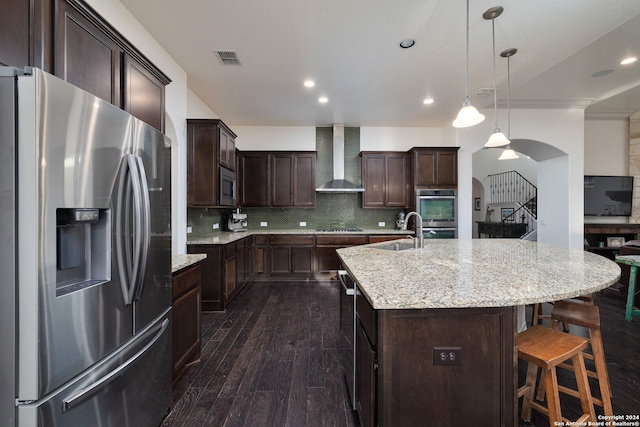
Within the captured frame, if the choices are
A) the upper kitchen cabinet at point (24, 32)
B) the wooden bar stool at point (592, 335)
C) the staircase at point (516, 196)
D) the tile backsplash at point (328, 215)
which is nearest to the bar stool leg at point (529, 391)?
the wooden bar stool at point (592, 335)

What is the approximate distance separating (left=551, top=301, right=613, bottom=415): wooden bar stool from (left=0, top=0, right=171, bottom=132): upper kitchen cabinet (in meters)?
2.99

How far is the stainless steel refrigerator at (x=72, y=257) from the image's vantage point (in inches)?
33.3

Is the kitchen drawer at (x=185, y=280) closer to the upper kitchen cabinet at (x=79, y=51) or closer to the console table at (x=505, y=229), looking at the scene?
the upper kitchen cabinet at (x=79, y=51)

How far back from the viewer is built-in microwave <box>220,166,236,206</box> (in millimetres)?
3513

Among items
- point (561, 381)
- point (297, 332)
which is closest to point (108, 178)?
point (297, 332)

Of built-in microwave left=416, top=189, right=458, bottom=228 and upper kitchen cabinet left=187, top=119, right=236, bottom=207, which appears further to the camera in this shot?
built-in microwave left=416, top=189, right=458, bottom=228

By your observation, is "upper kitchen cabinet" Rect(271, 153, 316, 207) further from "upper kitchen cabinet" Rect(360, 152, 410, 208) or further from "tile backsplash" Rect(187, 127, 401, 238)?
"upper kitchen cabinet" Rect(360, 152, 410, 208)

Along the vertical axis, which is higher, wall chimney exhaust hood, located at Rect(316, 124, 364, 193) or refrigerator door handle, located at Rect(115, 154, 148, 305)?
wall chimney exhaust hood, located at Rect(316, 124, 364, 193)

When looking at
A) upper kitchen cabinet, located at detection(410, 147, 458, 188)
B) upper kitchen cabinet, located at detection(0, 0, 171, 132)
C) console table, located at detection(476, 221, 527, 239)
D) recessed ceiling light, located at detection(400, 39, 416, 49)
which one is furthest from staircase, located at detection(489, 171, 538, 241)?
upper kitchen cabinet, located at detection(0, 0, 171, 132)

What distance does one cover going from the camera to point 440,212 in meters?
4.56

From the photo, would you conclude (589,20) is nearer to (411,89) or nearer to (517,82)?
(517,82)

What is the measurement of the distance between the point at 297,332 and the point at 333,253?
198 cm

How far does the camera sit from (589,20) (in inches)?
87.7

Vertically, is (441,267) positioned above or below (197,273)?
above
